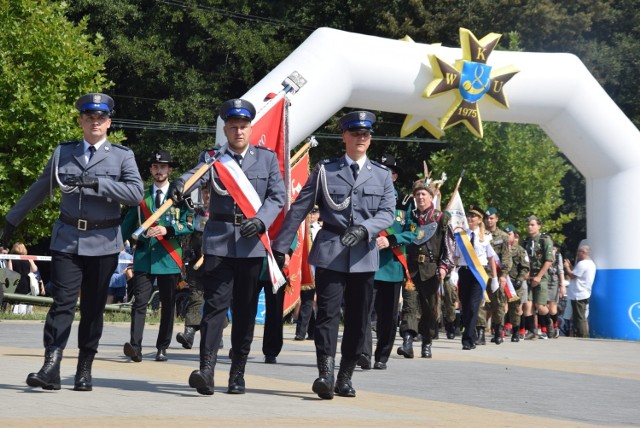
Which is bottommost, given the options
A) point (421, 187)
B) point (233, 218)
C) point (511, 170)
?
point (233, 218)

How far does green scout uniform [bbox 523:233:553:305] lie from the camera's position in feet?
69.5

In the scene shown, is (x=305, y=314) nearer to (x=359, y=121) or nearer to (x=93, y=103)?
(x=359, y=121)

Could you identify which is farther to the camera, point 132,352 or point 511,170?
point 511,170

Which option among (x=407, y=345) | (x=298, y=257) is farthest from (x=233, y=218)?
(x=298, y=257)

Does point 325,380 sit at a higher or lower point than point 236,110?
lower

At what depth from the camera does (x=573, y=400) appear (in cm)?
1023

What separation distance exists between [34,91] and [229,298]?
2453cm

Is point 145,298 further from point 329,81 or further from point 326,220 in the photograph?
point 329,81

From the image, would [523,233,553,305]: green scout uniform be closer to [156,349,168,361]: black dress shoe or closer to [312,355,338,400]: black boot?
[156,349,168,361]: black dress shoe

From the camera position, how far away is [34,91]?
33031mm

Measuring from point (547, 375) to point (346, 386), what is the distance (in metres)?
3.64

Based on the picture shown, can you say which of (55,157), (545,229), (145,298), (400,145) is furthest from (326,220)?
(400,145)

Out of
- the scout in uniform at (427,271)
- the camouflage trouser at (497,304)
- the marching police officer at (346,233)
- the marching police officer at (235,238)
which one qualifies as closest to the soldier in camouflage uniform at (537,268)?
the camouflage trouser at (497,304)

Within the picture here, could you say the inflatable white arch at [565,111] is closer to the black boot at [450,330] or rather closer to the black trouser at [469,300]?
the black boot at [450,330]
